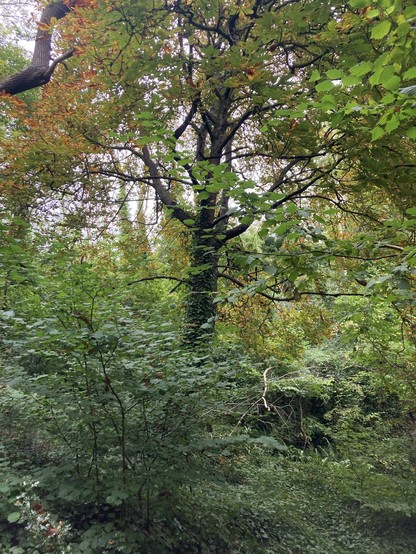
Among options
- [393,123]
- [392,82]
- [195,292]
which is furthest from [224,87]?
[392,82]

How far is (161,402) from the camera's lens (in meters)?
3.13

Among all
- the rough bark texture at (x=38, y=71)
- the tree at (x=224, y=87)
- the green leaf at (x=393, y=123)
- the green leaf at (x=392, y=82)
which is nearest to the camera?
the green leaf at (x=392, y=82)

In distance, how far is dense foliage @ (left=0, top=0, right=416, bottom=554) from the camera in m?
2.66

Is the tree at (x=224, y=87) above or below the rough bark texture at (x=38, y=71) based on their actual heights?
below

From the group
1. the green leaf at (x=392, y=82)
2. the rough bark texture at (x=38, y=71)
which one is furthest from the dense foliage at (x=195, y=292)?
the rough bark texture at (x=38, y=71)

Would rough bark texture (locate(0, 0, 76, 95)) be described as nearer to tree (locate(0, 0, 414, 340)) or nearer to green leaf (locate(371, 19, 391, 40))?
tree (locate(0, 0, 414, 340))

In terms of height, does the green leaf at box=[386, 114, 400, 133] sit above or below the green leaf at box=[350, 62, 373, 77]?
below

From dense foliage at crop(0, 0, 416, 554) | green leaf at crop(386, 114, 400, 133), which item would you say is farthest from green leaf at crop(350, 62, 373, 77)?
green leaf at crop(386, 114, 400, 133)

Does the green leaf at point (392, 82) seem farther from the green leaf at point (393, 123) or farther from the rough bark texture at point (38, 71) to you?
the rough bark texture at point (38, 71)

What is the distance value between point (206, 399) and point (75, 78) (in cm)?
502

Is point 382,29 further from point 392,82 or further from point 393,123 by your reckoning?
point 393,123

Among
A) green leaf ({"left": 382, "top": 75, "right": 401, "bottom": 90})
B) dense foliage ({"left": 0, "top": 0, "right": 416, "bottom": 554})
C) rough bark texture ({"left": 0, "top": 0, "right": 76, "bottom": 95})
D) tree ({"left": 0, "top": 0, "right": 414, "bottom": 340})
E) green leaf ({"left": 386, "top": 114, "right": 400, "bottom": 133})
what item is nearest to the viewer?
green leaf ({"left": 382, "top": 75, "right": 401, "bottom": 90})

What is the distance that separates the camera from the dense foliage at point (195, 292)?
2.66 meters

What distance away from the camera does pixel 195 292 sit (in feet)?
11.2
